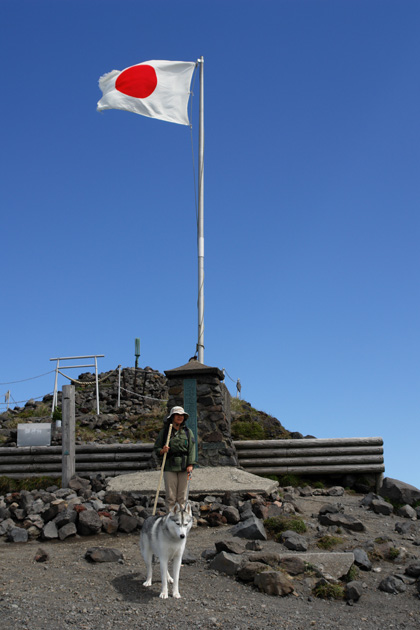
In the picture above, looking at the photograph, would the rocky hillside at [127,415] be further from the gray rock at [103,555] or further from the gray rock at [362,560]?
the gray rock at [103,555]

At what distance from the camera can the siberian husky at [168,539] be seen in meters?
6.78

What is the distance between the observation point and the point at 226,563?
822cm

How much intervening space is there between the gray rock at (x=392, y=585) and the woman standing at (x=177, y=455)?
10.7ft

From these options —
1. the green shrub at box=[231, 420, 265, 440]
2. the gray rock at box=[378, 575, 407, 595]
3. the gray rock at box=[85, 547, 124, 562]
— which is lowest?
the gray rock at box=[378, 575, 407, 595]

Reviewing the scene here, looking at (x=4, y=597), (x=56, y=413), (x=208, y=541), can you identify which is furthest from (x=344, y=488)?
(x=56, y=413)

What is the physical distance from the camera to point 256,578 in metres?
7.80

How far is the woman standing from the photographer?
9.23m

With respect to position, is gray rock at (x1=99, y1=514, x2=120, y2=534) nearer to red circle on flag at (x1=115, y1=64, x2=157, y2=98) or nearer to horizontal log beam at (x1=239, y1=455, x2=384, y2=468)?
horizontal log beam at (x1=239, y1=455, x2=384, y2=468)

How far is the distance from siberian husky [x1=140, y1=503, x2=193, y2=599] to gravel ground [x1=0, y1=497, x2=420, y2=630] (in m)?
0.32

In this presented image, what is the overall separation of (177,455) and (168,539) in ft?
7.79

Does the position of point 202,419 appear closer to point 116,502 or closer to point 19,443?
point 116,502

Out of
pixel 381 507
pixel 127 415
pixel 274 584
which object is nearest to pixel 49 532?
pixel 274 584

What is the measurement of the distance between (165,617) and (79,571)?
7.86 ft

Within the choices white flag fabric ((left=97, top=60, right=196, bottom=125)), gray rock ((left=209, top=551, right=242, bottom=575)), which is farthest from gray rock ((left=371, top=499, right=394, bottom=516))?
white flag fabric ((left=97, top=60, right=196, bottom=125))
